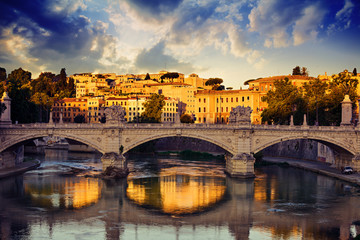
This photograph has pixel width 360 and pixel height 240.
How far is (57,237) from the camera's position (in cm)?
3066

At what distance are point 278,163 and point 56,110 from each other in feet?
294

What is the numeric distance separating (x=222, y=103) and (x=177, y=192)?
65.9 meters

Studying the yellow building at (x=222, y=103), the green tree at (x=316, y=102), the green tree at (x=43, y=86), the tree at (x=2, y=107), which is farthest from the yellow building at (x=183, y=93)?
the tree at (x=2, y=107)

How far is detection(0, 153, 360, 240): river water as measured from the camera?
106 feet

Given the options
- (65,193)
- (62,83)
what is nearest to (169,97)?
(62,83)

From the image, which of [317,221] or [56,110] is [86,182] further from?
[56,110]

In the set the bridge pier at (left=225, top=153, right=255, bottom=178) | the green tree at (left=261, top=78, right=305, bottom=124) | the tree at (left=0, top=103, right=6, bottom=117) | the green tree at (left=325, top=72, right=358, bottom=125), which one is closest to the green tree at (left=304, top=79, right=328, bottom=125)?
the green tree at (left=325, top=72, right=358, bottom=125)

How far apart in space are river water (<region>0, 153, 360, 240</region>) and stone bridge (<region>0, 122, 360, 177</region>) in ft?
12.1

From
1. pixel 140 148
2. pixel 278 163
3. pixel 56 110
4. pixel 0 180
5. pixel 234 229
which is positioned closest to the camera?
pixel 234 229

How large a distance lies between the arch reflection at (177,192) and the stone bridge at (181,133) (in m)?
4.10

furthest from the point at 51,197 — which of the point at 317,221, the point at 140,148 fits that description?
the point at 140,148

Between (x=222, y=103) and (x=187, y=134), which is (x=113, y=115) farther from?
(x=222, y=103)

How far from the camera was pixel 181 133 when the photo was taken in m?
54.7

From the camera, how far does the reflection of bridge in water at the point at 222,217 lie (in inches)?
1296
